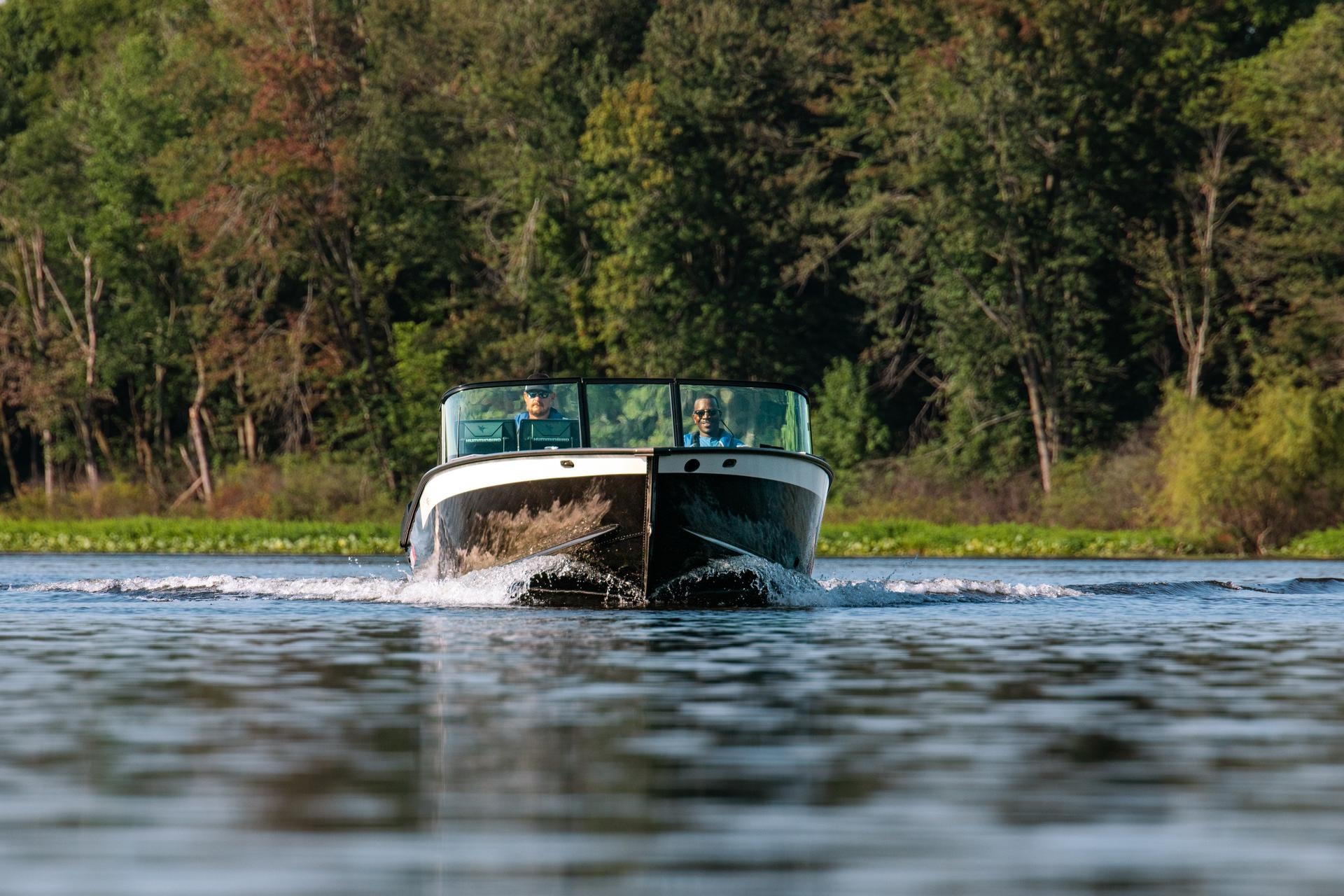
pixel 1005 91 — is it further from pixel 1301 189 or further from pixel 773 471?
pixel 773 471

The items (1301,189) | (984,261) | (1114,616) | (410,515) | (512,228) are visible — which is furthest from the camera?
(512,228)

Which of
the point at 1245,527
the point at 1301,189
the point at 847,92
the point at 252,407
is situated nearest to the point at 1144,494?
the point at 1245,527

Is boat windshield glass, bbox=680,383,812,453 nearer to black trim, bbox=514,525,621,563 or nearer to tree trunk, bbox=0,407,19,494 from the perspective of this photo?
black trim, bbox=514,525,621,563

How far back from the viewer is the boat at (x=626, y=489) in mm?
18609

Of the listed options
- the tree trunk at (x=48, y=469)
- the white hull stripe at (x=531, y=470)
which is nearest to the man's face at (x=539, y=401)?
the white hull stripe at (x=531, y=470)

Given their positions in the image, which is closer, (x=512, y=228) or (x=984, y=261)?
(x=984, y=261)

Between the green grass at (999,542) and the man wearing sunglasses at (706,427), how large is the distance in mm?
21347

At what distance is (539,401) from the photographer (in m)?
20.0

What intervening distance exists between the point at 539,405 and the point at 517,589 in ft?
6.14

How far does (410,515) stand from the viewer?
22.7 meters

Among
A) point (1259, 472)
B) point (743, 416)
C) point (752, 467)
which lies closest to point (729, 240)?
point (1259, 472)

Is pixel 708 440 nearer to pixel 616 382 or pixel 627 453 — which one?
pixel 616 382

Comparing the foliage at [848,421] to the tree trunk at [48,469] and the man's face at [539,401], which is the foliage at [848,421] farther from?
the man's face at [539,401]

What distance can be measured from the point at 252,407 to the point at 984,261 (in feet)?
72.1
